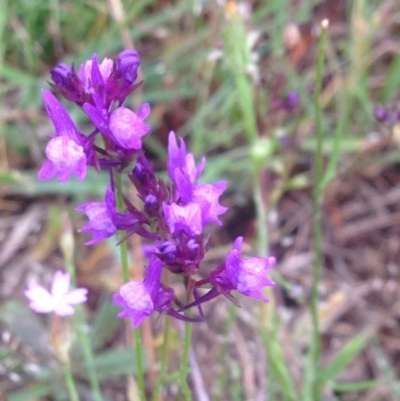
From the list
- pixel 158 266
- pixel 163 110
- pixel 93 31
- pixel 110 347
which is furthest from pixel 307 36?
pixel 158 266

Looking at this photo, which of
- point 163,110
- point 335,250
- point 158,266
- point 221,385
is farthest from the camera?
point 163,110

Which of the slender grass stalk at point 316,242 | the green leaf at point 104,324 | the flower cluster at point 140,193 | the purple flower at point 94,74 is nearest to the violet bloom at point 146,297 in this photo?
the flower cluster at point 140,193

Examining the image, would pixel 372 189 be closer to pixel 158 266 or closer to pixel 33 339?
pixel 33 339

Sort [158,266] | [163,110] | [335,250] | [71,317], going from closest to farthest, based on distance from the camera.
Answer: [158,266] → [71,317] → [335,250] → [163,110]

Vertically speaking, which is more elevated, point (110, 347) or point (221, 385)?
point (110, 347)

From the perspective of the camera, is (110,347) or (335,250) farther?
(335,250)

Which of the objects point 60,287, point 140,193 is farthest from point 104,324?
point 140,193

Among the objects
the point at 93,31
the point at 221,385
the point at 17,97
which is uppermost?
the point at 93,31

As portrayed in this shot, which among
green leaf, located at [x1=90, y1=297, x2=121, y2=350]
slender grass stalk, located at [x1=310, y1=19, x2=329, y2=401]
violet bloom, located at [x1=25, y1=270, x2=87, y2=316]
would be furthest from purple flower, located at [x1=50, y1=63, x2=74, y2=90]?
green leaf, located at [x1=90, y1=297, x2=121, y2=350]
